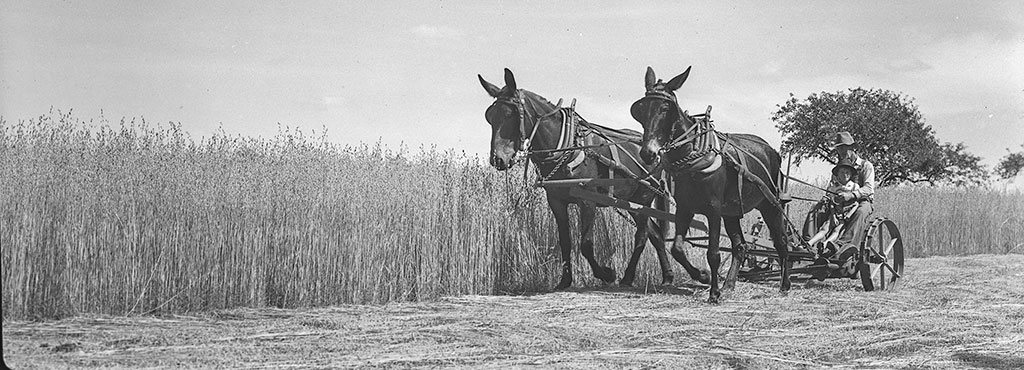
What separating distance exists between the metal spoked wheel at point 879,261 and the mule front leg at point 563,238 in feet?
9.24

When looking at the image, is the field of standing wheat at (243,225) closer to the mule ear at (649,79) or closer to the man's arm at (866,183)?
the mule ear at (649,79)

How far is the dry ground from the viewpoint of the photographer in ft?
14.8

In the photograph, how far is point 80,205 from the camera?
18.4ft

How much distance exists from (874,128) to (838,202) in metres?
19.1

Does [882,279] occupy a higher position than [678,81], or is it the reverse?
[678,81]

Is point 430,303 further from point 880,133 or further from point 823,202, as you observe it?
point 880,133

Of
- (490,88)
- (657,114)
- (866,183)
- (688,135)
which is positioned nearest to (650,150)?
(657,114)

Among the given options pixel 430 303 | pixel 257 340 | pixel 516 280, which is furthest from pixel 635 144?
pixel 257 340

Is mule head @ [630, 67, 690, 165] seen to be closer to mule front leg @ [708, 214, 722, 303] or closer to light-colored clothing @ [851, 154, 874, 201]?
mule front leg @ [708, 214, 722, 303]

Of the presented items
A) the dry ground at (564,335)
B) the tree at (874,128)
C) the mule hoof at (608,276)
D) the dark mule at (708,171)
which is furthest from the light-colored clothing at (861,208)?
the tree at (874,128)

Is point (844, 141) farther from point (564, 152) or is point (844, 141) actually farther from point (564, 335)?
point (564, 335)

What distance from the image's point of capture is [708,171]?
7.50 meters

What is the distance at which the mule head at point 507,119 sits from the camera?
309 inches

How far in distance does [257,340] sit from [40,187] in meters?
1.80
